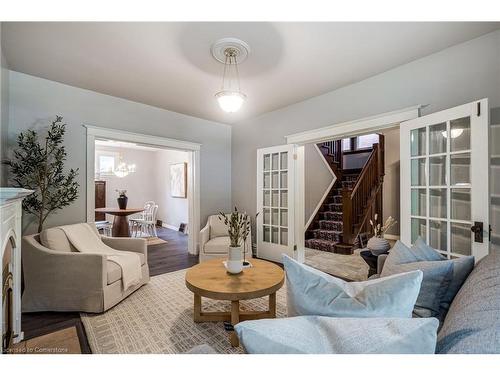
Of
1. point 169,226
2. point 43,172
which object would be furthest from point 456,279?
point 169,226

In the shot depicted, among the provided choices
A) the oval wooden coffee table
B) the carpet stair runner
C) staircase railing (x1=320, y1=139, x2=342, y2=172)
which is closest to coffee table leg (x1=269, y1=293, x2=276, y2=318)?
the oval wooden coffee table

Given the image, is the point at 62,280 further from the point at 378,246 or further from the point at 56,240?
the point at 378,246

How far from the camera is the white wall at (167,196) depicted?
23.1ft

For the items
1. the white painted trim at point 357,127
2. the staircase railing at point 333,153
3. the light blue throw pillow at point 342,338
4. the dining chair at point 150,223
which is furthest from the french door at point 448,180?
the dining chair at point 150,223

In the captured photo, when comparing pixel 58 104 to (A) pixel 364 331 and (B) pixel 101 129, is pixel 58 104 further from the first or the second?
(A) pixel 364 331

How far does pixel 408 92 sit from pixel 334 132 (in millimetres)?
936

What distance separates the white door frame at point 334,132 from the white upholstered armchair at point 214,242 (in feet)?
3.02

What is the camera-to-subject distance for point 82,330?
2053mm

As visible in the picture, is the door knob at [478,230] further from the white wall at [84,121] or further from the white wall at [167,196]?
the white wall at [167,196]

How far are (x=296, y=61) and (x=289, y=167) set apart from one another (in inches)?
67.8

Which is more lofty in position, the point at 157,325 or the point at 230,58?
the point at 230,58

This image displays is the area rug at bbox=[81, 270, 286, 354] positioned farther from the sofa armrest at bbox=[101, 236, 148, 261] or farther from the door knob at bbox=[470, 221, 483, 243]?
the door knob at bbox=[470, 221, 483, 243]

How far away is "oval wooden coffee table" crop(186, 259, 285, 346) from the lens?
6.08 feet

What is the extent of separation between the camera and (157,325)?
2121 mm
